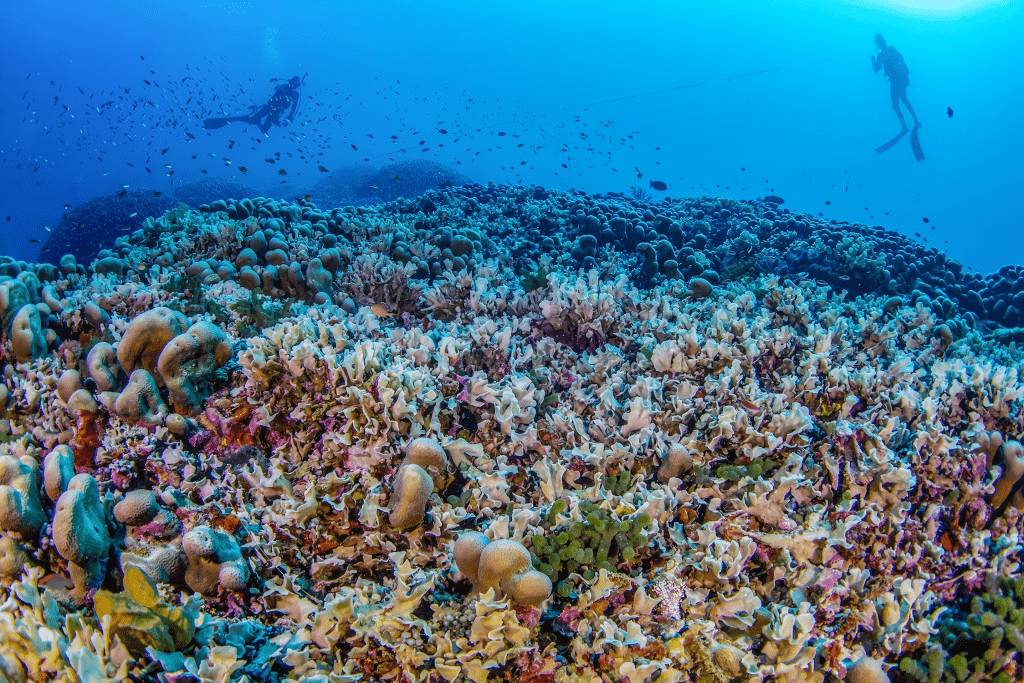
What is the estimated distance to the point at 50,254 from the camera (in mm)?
18703

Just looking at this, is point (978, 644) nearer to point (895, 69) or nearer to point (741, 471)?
point (741, 471)

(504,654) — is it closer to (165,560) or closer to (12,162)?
(165,560)

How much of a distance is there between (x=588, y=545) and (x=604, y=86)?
6228 inches

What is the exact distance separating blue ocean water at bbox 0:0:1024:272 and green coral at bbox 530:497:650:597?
105m

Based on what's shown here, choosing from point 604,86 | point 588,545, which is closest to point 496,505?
point 588,545

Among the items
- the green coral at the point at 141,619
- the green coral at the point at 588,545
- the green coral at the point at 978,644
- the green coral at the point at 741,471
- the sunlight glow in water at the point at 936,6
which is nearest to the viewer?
the green coral at the point at 141,619

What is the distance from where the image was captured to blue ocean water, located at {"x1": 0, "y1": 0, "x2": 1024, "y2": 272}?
99250 mm

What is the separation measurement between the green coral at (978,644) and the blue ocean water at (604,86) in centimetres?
10614

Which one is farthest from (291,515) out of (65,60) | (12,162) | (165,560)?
(65,60)

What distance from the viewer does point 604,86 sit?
137 meters

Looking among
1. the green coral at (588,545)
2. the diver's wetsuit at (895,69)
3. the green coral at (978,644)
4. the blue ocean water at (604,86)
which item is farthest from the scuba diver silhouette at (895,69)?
the blue ocean water at (604,86)

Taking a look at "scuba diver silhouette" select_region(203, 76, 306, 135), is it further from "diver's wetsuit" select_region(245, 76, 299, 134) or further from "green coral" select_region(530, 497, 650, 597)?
"green coral" select_region(530, 497, 650, 597)

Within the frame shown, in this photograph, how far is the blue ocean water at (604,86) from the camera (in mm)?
99250

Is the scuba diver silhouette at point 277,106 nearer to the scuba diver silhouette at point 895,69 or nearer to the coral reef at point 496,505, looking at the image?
the coral reef at point 496,505
